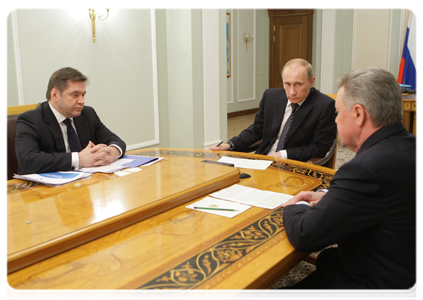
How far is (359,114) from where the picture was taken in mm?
1326

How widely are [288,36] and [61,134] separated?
28.6 feet

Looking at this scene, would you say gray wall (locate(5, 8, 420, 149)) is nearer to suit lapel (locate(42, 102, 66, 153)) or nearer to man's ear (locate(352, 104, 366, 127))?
suit lapel (locate(42, 102, 66, 153))

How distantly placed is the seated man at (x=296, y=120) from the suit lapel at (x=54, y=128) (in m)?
1.11

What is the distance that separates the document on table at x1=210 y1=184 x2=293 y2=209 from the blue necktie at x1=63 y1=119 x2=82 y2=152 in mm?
1290

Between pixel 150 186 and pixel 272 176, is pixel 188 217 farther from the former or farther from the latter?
pixel 272 176

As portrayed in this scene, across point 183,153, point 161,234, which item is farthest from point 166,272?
point 183,153

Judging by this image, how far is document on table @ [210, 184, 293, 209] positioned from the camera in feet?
5.44

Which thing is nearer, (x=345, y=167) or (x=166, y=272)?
(x=166, y=272)

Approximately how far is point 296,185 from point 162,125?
11.0 feet

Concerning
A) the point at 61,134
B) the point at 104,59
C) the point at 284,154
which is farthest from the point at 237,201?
the point at 104,59

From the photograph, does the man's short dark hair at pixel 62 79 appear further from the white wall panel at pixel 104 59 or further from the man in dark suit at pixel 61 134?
the white wall panel at pixel 104 59

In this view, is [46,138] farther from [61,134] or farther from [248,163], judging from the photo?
[248,163]

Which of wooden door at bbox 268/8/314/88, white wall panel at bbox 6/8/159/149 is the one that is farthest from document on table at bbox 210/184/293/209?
wooden door at bbox 268/8/314/88

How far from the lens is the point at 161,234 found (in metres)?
1.36
